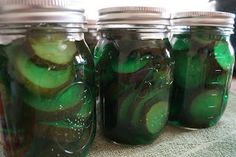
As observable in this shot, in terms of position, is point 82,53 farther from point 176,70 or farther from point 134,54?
point 176,70

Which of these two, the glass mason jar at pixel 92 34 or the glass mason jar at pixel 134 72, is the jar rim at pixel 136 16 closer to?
the glass mason jar at pixel 134 72

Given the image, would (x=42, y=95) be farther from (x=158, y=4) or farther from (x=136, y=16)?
(x=158, y=4)

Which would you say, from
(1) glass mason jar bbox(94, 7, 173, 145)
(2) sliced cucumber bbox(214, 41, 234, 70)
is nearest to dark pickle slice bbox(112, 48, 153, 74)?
(1) glass mason jar bbox(94, 7, 173, 145)

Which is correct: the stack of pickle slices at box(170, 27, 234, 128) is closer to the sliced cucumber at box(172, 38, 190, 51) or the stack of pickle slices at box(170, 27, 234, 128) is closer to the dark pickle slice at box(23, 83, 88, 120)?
the sliced cucumber at box(172, 38, 190, 51)

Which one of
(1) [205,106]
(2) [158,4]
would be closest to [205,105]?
(1) [205,106]

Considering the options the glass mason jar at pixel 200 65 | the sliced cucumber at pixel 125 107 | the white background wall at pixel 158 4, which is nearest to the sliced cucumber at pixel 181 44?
the glass mason jar at pixel 200 65

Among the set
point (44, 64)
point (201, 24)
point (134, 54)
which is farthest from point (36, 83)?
point (201, 24)
